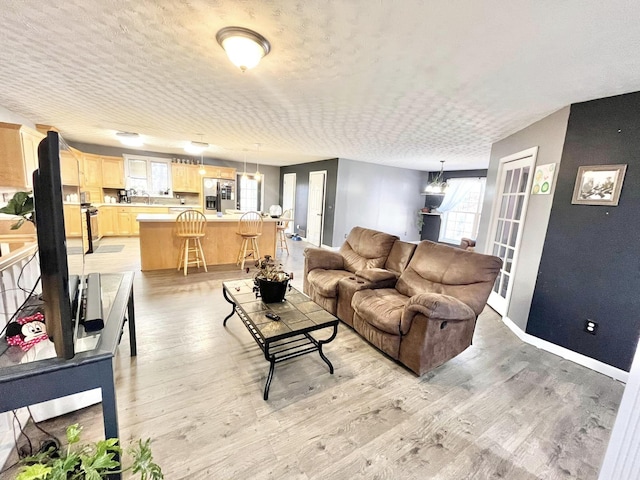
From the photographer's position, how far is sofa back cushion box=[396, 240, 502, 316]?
2330mm

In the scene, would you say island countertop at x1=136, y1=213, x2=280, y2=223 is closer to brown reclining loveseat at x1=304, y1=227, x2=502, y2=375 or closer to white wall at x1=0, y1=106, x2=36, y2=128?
white wall at x1=0, y1=106, x2=36, y2=128

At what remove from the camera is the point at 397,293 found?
110 inches

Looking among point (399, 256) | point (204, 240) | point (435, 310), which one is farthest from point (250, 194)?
point (435, 310)

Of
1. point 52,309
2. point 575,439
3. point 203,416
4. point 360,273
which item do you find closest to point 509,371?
point 575,439

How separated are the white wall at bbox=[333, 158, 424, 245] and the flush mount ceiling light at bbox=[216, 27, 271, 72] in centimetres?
489

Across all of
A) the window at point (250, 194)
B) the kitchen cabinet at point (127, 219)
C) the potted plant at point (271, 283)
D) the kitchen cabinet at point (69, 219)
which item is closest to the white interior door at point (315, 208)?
the window at point (250, 194)

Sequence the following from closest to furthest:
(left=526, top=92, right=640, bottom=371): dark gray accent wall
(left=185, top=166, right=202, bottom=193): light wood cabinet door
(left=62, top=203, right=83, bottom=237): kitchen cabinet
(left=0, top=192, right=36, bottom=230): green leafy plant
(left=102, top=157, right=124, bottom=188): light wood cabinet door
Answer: (left=62, top=203, right=83, bottom=237): kitchen cabinet, (left=0, top=192, right=36, bottom=230): green leafy plant, (left=526, top=92, right=640, bottom=371): dark gray accent wall, (left=102, top=157, right=124, bottom=188): light wood cabinet door, (left=185, top=166, right=202, bottom=193): light wood cabinet door

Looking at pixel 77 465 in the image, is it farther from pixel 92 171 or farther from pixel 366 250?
pixel 92 171

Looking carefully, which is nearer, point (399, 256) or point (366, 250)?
point (399, 256)

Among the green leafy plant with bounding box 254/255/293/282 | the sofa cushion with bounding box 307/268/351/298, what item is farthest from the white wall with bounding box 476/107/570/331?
the green leafy plant with bounding box 254/255/293/282

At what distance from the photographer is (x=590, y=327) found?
2426 millimetres

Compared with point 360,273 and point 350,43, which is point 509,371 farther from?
point 350,43

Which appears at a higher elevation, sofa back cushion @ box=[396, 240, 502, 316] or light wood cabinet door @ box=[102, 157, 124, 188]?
light wood cabinet door @ box=[102, 157, 124, 188]

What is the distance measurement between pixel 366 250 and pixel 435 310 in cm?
146
